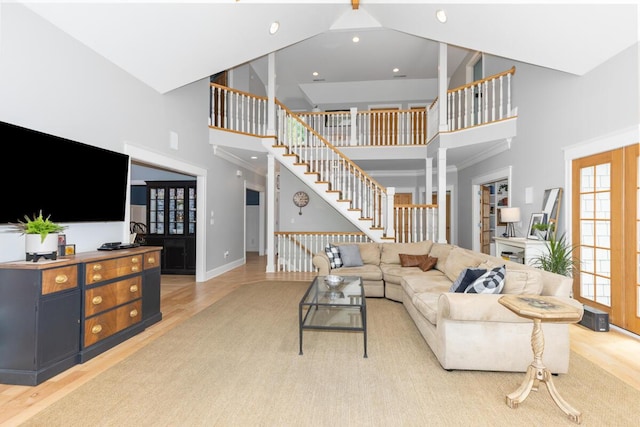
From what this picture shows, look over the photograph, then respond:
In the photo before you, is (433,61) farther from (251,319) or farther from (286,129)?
(251,319)

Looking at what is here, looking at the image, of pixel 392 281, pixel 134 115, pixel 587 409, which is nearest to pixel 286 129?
pixel 134 115

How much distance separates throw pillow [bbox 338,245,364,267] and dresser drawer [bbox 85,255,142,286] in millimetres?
2839

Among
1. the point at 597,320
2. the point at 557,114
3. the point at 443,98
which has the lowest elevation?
the point at 597,320

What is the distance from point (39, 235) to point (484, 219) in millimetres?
7884

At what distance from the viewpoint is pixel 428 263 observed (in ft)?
15.8

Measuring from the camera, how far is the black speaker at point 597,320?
3.47m

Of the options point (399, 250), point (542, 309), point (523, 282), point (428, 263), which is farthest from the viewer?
point (399, 250)

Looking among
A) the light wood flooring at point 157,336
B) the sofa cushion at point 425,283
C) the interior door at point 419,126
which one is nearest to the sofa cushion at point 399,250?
the sofa cushion at point 425,283

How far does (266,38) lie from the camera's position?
5.05 meters

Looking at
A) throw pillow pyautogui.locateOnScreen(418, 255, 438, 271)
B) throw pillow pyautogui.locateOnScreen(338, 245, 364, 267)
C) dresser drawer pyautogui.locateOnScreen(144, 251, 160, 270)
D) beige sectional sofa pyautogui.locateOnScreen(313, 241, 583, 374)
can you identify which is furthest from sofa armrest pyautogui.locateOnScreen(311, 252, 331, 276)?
dresser drawer pyautogui.locateOnScreen(144, 251, 160, 270)

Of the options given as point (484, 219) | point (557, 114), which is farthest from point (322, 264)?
point (484, 219)

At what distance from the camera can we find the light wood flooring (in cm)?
217

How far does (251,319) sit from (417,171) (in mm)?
7148

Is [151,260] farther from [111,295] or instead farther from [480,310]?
[480,310]
